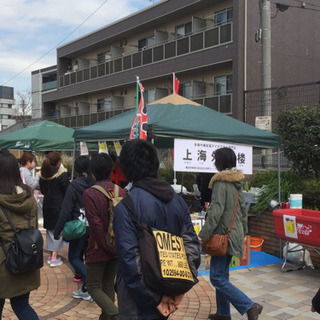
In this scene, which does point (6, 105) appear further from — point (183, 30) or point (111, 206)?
point (111, 206)

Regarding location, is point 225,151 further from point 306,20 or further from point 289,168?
point 306,20

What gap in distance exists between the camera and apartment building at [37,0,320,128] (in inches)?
658

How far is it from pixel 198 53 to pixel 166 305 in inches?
670

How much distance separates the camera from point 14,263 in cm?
288

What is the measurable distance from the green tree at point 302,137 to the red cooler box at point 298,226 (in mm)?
1602

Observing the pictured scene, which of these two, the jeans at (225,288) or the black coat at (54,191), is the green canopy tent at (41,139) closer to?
the black coat at (54,191)

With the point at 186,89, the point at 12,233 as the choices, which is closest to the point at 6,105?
the point at 186,89

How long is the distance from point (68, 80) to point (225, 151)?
25.6 m

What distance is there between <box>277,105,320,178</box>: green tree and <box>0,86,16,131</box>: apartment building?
79266 mm

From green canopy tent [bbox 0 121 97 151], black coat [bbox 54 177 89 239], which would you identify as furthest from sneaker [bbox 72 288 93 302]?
green canopy tent [bbox 0 121 97 151]

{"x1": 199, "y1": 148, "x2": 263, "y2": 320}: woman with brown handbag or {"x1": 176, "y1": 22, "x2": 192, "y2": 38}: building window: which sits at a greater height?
{"x1": 176, "y1": 22, "x2": 192, "y2": 38}: building window

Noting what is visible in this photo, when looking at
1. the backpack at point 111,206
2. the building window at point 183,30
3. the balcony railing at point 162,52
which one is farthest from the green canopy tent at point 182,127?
the building window at point 183,30

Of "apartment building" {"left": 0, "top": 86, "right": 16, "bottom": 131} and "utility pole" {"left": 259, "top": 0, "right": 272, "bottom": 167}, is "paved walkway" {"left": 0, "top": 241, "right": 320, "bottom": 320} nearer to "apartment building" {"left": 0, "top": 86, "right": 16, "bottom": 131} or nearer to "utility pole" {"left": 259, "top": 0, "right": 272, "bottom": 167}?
"utility pole" {"left": 259, "top": 0, "right": 272, "bottom": 167}

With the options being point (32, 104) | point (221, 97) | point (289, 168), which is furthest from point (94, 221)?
point (32, 104)
